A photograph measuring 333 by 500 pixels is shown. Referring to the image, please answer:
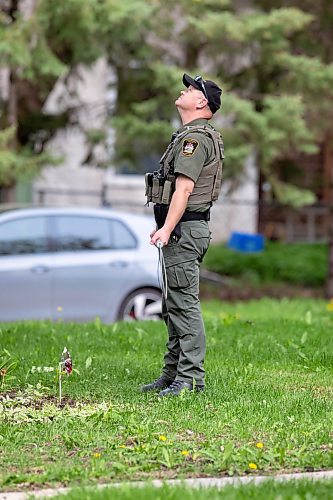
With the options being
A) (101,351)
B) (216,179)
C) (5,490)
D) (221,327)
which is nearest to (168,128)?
(221,327)

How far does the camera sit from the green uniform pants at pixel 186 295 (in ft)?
20.9

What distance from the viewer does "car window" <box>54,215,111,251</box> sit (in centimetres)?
1172

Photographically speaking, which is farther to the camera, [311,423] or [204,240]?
[204,240]

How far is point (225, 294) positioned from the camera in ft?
56.3

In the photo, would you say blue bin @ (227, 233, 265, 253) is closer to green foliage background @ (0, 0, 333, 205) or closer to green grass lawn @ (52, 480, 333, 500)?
green foliage background @ (0, 0, 333, 205)

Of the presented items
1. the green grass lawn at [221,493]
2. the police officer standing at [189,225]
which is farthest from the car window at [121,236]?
the green grass lawn at [221,493]

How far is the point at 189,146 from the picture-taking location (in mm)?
6188

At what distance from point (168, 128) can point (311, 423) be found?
31.2ft

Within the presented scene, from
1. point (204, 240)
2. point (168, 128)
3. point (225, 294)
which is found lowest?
point (225, 294)

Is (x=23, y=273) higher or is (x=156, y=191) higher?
(x=156, y=191)

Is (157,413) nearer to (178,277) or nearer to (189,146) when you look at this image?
(178,277)

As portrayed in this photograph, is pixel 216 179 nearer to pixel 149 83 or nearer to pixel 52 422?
pixel 52 422

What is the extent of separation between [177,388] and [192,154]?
1.45 m

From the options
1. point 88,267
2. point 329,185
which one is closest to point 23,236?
point 88,267
